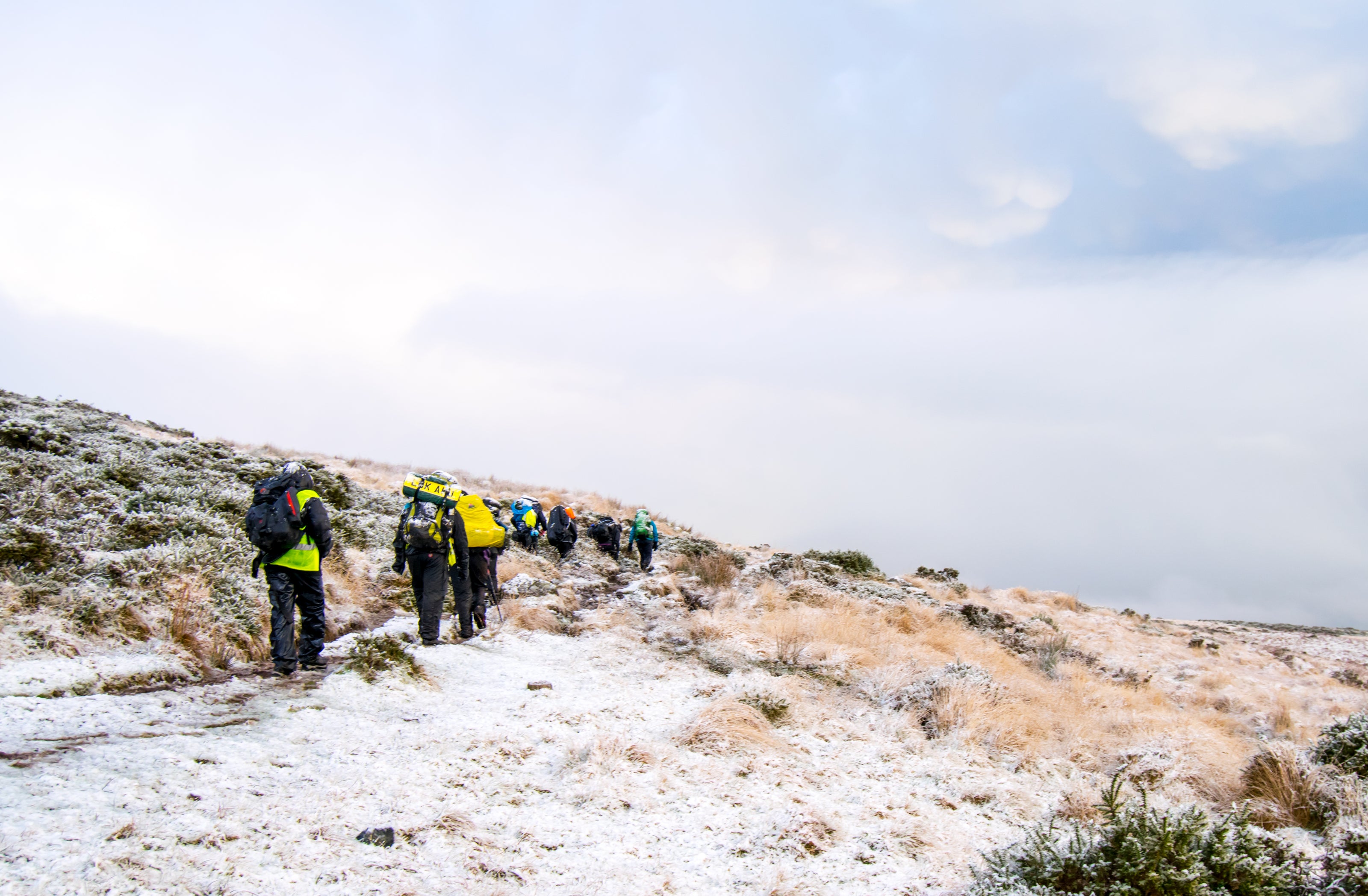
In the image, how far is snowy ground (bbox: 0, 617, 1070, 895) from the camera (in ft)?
10.9

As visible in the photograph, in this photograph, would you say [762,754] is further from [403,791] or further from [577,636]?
[577,636]

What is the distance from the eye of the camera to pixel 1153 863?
3467mm

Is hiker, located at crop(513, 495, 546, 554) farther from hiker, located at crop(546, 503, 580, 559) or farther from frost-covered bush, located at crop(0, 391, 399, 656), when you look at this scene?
frost-covered bush, located at crop(0, 391, 399, 656)

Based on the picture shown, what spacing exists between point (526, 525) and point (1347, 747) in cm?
1319

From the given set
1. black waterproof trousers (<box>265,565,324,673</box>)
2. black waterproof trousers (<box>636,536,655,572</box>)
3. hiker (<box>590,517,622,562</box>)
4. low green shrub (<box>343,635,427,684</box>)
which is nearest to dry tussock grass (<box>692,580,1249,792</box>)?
black waterproof trousers (<box>636,536,655,572</box>)

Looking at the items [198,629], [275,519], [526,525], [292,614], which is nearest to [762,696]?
[292,614]

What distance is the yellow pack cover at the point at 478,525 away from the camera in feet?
29.6

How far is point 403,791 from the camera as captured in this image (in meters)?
4.42

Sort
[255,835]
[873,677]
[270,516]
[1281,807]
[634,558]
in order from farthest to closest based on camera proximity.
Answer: [634,558] < [873,677] < [270,516] < [1281,807] < [255,835]

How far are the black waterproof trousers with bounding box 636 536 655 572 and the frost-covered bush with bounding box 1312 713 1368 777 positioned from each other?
1205cm

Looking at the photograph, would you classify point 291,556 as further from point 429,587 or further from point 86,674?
point 429,587

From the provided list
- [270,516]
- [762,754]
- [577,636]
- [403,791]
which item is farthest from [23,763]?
[577,636]

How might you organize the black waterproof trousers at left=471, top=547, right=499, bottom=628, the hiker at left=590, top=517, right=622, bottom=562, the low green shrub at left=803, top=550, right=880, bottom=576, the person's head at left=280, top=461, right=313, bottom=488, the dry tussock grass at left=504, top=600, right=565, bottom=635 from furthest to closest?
the low green shrub at left=803, top=550, right=880, bottom=576 < the hiker at left=590, top=517, right=622, bottom=562 < the dry tussock grass at left=504, top=600, right=565, bottom=635 < the black waterproof trousers at left=471, top=547, right=499, bottom=628 < the person's head at left=280, top=461, right=313, bottom=488

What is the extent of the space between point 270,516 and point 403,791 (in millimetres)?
3293
